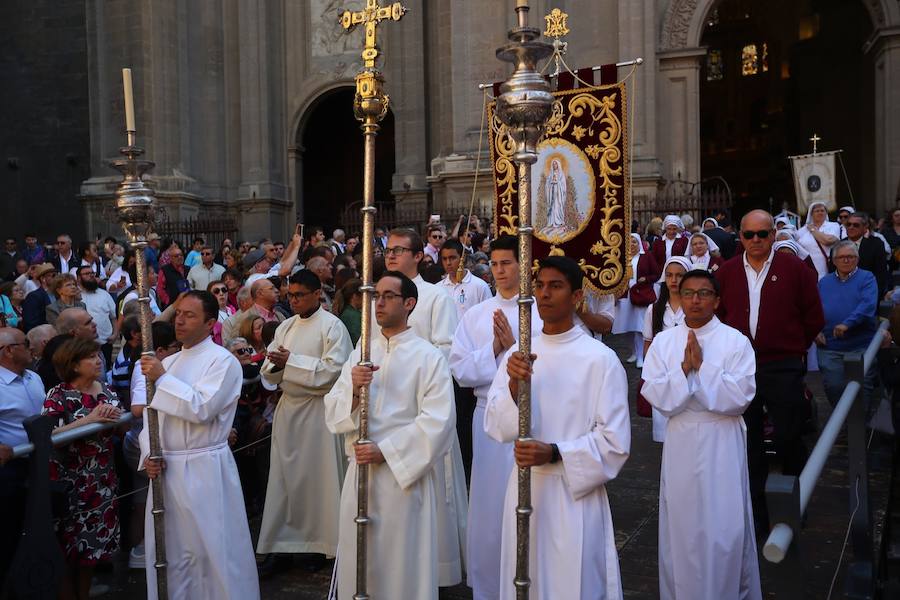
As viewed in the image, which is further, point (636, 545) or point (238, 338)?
point (238, 338)

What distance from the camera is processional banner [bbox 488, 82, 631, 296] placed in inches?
304

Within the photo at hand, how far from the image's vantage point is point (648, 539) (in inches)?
242

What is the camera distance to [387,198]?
2750 cm

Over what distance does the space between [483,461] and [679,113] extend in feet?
54.6

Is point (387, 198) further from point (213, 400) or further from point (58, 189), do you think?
point (213, 400)

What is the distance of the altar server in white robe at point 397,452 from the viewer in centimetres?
436

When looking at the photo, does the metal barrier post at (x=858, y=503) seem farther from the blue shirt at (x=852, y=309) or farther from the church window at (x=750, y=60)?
the church window at (x=750, y=60)

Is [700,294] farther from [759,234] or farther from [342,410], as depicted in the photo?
[342,410]

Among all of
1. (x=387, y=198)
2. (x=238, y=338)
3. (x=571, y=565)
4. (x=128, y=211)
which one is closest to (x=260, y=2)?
(x=387, y=198)

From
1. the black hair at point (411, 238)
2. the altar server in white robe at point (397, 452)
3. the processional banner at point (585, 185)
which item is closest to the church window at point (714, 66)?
the processional banner at point (585, 185)

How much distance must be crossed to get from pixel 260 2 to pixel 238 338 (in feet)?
58.1

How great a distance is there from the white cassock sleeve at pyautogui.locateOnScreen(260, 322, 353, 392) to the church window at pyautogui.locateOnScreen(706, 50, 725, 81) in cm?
3653

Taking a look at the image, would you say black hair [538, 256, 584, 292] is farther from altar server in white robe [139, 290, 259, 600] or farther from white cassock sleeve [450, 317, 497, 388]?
altar server in white robe [139, 290, 259, 600]

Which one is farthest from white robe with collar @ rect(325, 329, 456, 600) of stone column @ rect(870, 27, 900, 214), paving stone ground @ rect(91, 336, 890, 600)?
stone column @ rect(870, 27, 900, 214)
